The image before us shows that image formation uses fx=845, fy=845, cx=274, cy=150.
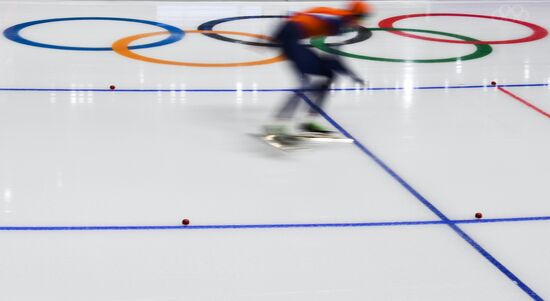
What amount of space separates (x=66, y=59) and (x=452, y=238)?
4.59m

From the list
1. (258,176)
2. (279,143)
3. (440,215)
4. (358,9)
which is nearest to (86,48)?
(279,143)

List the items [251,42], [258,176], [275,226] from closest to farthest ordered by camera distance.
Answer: [275,226] → [258,176] → [251,42]

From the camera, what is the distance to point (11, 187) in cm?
429

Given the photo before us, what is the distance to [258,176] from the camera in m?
4.58

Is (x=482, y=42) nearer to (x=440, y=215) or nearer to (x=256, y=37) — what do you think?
(x=256, y=37)

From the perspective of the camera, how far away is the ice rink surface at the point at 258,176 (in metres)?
3.39

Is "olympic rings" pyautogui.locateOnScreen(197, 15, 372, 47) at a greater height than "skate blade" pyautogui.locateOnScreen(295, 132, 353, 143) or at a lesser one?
greater

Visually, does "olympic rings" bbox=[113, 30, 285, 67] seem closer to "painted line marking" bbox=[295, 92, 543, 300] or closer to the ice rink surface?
the ice rink surface

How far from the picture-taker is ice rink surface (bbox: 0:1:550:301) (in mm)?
3389

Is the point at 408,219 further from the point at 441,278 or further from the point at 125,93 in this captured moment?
the point at 125,93

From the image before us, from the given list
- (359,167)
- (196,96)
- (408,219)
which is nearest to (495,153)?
(359,167)

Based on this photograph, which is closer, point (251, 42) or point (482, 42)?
point (251, 42)

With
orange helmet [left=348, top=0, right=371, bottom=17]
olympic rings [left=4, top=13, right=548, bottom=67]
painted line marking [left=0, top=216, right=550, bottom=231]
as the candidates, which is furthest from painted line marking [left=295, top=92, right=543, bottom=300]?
olympic rings [left=4, top=13, right=548, bottom=67]

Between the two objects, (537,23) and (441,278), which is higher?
(537,23)
